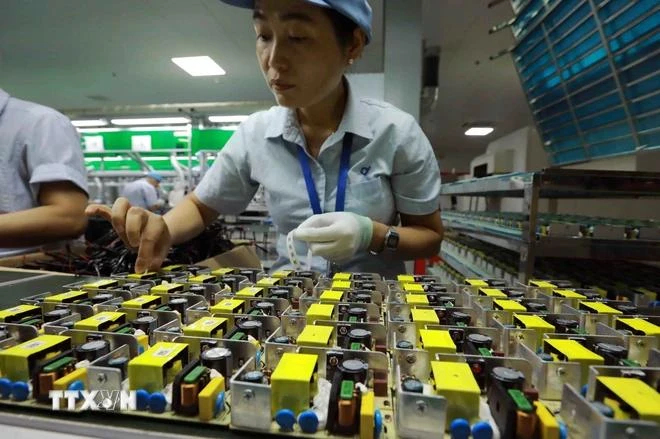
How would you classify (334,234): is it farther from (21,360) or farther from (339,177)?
(21,360)

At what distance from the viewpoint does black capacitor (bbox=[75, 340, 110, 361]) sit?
44 cm

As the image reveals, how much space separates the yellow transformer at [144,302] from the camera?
612 millimetres

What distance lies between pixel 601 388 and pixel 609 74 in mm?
1758

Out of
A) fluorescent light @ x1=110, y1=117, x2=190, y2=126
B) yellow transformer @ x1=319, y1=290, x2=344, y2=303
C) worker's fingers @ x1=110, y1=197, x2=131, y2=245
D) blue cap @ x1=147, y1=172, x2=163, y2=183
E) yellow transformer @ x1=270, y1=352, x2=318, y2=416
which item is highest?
fluorescent light @ x1=110, y1=117, x2=190, y2=126

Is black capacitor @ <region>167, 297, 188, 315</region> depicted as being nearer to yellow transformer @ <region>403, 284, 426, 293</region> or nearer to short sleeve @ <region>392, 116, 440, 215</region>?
yellow transformer @ <region>403, 284, 426, 293</region>

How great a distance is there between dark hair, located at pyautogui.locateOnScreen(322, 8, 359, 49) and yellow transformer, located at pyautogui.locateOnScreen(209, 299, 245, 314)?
749 millimetres

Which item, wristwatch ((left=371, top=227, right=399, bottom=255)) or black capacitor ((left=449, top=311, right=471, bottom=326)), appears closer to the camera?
black capacitor ((left=449, top=311, right=471, bottom=326))

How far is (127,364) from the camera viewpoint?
16.4 inches

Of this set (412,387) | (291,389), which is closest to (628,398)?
(412,387)

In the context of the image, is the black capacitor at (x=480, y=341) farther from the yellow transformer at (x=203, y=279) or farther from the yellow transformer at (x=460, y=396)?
the yellow transformer at (x=203, y=279)

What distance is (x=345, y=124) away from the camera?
3.88 ft

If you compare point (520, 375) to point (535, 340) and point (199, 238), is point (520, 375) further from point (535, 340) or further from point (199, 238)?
point (199, 238)

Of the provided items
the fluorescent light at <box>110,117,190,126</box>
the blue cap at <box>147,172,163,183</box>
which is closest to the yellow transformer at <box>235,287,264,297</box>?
the blue cap at <box>147,172,163,183</box>

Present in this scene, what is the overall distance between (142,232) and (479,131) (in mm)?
8831
